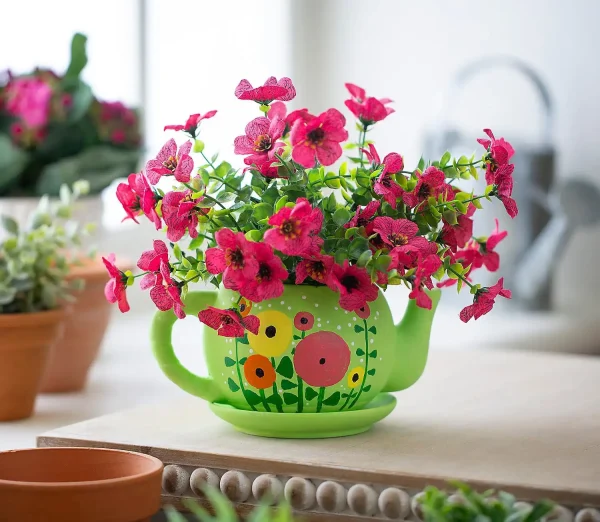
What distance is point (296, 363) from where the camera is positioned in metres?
0.71

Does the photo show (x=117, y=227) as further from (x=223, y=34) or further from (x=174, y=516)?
(x=174, y=516)

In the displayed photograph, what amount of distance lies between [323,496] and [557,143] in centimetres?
202

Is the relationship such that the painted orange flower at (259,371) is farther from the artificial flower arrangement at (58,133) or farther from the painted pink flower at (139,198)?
the artificial flower arrangement at (58,133)

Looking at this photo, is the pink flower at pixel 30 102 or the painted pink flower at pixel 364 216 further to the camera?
the pink flower at pixel 30 102

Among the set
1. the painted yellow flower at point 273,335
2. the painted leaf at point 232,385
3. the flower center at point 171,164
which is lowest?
the painted leaf at point 232,385

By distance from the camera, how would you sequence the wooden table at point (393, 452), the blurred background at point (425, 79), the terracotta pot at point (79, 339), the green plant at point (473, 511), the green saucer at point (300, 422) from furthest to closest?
the blurred background at point (425, 79) → the terracotta pot at point (79, 339) → the green saucer at point (300, 422) → the wooden table at point (393, 452) → the green plant at point (473, 511)

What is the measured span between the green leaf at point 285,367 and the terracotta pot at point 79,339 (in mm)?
471

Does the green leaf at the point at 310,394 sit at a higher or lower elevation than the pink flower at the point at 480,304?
lower

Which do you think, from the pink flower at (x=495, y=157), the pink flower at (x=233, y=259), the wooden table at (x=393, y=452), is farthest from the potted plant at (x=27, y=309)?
the pink flower at (x=495, y=157)

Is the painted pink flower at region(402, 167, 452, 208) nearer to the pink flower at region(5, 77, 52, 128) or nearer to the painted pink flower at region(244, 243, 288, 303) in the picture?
the painted pink flower at region(244, 243, 288, 303)

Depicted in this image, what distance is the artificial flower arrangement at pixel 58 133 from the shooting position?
1.31 m

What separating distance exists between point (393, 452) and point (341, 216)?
0.17m

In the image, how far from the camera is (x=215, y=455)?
67 cm

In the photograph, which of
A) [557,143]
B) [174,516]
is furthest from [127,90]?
[174,516]
